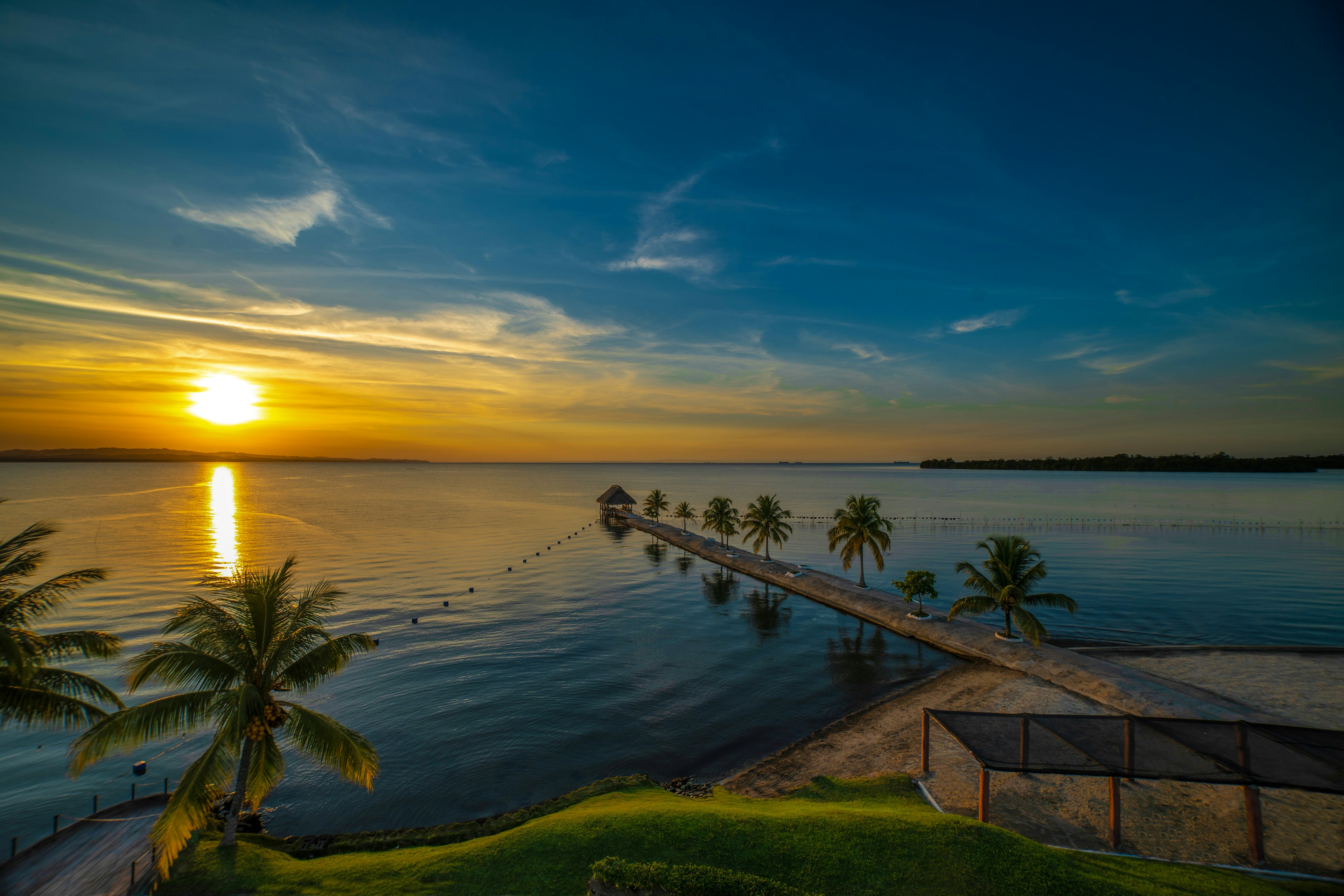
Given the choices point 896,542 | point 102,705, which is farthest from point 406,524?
point 896,542

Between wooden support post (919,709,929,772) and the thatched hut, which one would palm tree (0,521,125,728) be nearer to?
wooden support post (919,709,929,772)

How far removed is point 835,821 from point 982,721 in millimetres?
6437

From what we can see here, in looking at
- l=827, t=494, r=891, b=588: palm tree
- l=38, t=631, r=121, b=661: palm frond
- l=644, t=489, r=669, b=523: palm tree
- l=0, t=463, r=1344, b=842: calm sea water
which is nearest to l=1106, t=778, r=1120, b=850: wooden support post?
l=0, t=463, r=1344, b=842: calm sea water

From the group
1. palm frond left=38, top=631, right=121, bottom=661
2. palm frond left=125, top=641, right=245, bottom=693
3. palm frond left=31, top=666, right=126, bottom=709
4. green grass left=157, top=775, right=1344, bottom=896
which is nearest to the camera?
green grass left=157, top=775, right=1344, bottom=896

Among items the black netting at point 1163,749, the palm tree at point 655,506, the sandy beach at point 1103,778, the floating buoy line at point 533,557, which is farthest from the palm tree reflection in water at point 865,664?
the palm tree at point 655,506

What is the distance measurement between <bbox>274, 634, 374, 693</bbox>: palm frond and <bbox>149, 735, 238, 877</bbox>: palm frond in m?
1.88

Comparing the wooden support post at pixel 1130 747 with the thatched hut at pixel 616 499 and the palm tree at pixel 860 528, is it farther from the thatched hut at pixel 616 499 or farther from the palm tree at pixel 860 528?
the thatched hut at pixel 616 499

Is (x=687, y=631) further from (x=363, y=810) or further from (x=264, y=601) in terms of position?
(x=264, y=601)

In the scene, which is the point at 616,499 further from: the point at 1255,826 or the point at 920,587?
the point at 1255,826

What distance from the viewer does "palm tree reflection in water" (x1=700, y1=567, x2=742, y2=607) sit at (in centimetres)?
5091

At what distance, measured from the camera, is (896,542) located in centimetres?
8262

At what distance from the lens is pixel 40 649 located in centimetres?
1270

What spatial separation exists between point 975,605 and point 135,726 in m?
38.4

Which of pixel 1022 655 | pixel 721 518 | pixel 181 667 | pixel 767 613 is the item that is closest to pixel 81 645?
pixel 181 667
